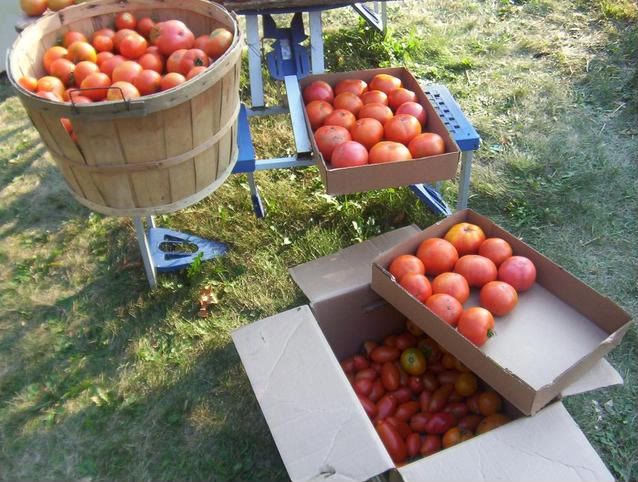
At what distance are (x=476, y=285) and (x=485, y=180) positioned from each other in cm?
148

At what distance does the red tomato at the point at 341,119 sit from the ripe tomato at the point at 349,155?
168 mm

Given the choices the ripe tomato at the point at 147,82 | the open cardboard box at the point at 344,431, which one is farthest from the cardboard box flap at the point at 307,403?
the ripe tomato at the point at 147,82

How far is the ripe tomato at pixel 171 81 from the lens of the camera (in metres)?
2.25

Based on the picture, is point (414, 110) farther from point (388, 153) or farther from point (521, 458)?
point (521, 458)

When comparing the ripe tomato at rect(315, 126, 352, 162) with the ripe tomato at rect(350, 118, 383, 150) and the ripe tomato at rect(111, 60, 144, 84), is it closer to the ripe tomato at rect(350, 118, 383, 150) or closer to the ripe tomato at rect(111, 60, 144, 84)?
the ripe tomato at rect(350, 118, 383, 150)

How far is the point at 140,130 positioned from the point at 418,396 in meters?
1.55

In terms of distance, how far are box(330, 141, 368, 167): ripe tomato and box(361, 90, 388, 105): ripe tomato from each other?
1.26 feet

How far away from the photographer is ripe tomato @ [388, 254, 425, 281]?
2352 millimetres

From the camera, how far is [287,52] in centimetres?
369

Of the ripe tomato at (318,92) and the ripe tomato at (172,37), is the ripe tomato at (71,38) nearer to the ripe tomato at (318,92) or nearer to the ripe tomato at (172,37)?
the ripe tomato at (172,37)

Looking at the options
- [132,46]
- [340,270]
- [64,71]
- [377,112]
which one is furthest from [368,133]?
[64,71]

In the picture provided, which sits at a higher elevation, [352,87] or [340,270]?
[352,87]

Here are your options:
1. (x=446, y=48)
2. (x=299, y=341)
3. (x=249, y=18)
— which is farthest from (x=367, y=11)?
(x=299, y=341)

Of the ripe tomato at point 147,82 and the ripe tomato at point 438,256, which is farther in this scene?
the ripe tomato at point 438,256
